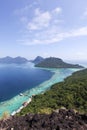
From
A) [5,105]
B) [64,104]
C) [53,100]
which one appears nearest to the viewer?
[64,104]

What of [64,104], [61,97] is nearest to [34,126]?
[64,104]

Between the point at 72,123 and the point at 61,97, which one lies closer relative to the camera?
the point at 72,123

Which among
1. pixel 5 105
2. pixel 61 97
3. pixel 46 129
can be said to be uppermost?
pixel 46 129

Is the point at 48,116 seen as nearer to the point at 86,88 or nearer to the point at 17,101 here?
the point at 86,88

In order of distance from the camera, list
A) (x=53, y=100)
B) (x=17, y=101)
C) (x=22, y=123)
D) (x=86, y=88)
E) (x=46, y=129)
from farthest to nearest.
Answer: (x=17, y=101)
(x=86, y=88)
(x=53, y=100)
(x=22, y=123)
(x=46, y=129)

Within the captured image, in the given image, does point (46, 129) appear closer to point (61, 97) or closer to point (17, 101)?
point (61, 97)

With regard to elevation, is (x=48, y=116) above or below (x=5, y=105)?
above
